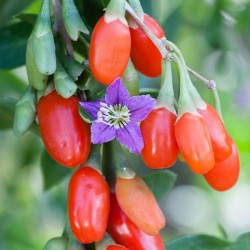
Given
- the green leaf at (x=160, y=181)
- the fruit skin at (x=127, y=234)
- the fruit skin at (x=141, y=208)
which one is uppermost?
the fruit skin at (x=141, y=208)

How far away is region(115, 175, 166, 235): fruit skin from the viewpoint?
1451 mm

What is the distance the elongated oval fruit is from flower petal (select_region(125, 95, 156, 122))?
0.10 metres

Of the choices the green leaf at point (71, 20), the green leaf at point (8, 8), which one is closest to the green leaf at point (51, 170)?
the green leaf at point (8, 8)

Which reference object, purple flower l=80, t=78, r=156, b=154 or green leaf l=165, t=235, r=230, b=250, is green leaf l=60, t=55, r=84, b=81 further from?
green leaf l=165, t=235, r=230, b=250

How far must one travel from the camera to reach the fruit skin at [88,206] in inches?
56.3

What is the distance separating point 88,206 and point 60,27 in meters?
0.39

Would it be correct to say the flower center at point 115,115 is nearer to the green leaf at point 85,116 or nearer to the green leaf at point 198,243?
the green leaf at point 85,116

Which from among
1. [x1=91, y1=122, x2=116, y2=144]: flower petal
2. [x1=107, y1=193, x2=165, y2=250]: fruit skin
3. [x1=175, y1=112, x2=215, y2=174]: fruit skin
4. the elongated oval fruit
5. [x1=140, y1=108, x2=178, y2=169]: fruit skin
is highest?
[x1=175, y1=112, x2=215, y2=174]: fruit skin

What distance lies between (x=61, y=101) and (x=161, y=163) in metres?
0.24

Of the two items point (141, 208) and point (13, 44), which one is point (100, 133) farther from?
point (13, 44)

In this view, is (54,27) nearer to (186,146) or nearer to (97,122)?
(97,122)

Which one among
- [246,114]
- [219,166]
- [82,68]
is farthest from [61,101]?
[246,114]

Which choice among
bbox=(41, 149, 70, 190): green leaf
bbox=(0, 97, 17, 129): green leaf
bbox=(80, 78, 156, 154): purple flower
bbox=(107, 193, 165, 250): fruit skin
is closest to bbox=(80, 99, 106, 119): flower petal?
bbox=(80, 78, 156, 154): purple flower

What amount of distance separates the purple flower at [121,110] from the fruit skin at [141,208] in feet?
0.33
